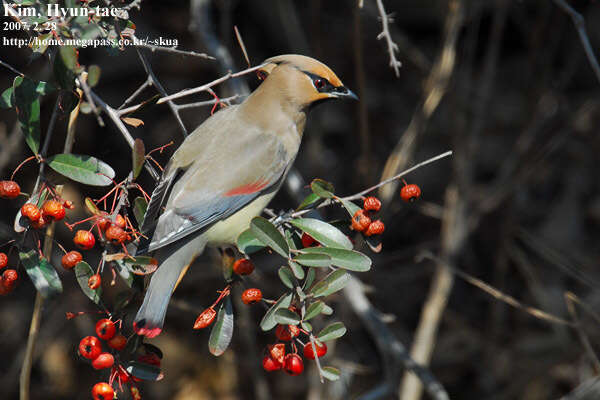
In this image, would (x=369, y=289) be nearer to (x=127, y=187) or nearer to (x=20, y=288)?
(x=127, y=187)

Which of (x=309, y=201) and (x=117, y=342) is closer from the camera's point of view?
(x=117, y=342)

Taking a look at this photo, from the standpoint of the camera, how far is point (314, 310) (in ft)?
6.40

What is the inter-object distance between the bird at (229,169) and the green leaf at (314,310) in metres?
0.50

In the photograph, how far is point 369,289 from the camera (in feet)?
10.5

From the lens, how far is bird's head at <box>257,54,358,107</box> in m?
2.61

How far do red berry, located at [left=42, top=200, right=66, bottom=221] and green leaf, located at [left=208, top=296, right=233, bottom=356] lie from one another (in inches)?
21.1

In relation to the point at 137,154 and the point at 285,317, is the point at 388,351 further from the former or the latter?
the point at 137,154

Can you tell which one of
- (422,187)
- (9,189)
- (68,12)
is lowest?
(422,187)

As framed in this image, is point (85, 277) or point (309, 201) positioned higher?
point (309, 201)

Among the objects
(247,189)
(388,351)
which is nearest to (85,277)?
(247,189)

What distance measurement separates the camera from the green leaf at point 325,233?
2.02 m

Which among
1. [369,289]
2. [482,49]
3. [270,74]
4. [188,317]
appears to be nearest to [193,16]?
[270,74]

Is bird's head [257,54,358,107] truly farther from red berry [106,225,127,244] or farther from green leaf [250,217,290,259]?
red berry [106,225,127,244]

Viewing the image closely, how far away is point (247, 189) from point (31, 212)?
2.79 ft
